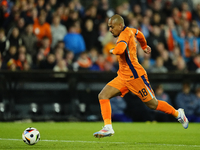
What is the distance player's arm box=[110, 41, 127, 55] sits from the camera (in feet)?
19.9

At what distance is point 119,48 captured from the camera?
240 inches

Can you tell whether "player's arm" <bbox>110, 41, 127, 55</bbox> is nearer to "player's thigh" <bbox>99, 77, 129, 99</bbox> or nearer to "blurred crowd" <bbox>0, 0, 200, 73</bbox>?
"player's thigh" <bbox>99, 77, 129, 99</bbox>

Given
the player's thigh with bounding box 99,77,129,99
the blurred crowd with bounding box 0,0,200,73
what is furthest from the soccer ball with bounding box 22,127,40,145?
the blurred crowd with bounding box 0,0,200,73

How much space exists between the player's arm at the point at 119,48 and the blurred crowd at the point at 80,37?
5.73 metres

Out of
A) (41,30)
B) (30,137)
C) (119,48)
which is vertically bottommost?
(30,137)

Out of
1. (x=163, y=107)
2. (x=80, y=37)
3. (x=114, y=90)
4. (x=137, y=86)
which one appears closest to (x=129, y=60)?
(x=137, y=86)

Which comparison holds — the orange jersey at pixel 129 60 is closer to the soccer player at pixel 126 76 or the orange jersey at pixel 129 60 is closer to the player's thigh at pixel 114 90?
the soccer player at pixel 126 76

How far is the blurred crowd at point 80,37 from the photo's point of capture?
11836mm

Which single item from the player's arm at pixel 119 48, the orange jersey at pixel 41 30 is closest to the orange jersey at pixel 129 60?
the player's arm at pixel 119 48

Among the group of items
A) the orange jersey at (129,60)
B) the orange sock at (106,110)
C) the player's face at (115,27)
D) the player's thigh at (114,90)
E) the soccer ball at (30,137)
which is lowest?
the soccer ball at (30,137)

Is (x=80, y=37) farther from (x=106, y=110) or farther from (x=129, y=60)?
(x=106, y=110)

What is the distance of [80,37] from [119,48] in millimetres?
6920

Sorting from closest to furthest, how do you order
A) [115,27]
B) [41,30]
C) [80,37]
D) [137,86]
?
[115,27], [137,86], [41,30], [80,37]

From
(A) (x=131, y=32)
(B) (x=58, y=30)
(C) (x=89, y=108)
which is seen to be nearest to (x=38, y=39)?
(B) (x=58, y=30)
